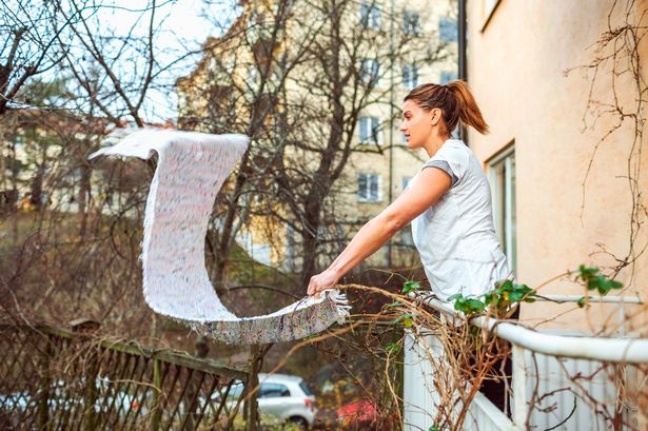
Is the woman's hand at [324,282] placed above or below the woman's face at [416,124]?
below

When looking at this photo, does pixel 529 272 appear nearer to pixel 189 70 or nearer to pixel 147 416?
pixel 147 416

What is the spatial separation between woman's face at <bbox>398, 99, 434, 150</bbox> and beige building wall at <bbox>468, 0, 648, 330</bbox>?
2.57ft

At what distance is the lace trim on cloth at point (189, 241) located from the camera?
2680 mm

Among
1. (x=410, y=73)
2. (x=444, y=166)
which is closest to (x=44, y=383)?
(x=444, y=166)

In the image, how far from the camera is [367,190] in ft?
40.6

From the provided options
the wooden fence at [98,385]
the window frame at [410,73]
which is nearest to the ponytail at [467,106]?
the wooden fence at [98,385]

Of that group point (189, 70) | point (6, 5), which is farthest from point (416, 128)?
point (189, 70)

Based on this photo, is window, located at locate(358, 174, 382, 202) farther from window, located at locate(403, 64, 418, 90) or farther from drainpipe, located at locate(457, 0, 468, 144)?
drainpipe, located at locate(457, 0, 468, 144)

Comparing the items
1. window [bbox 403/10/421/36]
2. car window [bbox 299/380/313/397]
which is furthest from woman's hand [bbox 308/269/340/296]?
window [bbox 403/10/421/36]

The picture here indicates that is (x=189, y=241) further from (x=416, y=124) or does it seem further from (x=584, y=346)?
(x=584, y=346)

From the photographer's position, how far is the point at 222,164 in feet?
12.3

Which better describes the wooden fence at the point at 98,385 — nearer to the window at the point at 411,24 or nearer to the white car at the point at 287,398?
the white car at the point at 287,398

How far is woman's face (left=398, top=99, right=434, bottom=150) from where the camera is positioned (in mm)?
2652

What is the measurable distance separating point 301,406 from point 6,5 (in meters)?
10.2
